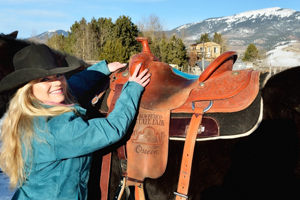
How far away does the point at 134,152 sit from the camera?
1395 millimetres

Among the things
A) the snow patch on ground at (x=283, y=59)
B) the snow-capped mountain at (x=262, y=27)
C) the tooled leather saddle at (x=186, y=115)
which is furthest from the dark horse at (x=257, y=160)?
the snow-capped mountain at (x=262, y=27)

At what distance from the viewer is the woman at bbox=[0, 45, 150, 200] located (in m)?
1.08

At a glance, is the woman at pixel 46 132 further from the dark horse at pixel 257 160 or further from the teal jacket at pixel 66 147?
the dark horse at pixel 257 160

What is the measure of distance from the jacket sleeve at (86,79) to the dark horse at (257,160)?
1.74ft

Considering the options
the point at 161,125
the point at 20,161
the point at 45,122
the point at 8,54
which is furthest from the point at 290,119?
the point at 8,54

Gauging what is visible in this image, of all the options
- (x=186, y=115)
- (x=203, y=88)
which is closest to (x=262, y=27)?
(x=203, y=88)

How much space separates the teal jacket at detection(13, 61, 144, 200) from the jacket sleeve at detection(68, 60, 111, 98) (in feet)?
1.72

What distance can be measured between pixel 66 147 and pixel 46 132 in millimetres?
118

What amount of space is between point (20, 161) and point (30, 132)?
0.17 meters

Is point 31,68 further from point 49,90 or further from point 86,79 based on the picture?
point 86,79

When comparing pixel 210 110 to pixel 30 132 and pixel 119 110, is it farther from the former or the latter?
pixel 30 132

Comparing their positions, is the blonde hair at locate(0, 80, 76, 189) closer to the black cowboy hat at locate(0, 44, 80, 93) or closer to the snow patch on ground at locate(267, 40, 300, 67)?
the black cowboy hat at locate(0, 44, 80, 93)

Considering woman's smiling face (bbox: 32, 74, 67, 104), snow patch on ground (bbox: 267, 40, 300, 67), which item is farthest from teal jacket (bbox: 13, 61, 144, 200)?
snow patch on ground (bbox: 267, 40, 300, 67)

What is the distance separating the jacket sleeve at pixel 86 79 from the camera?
1646 millimetres
